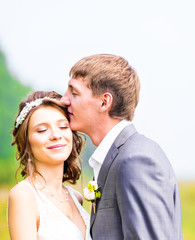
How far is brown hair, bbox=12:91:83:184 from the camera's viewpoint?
12.7ft

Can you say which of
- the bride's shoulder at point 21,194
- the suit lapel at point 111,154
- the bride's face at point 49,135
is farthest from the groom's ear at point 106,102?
the bride's shoulder at point 21,194

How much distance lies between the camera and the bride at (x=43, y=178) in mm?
3572

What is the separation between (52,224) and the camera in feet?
12.2

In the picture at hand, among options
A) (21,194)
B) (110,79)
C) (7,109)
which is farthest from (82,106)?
(7,109)

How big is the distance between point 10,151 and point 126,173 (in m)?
12.6

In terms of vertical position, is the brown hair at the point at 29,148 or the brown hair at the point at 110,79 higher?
the brown hair at the point at 110,79

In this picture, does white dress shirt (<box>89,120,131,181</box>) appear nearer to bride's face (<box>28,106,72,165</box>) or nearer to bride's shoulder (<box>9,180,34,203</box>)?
bride's face (<box>28,106,72,165</box>)

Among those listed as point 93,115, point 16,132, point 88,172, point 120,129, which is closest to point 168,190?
point 120,129

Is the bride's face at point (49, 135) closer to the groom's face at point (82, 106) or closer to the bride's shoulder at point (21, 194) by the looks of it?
the groom's face at point (82, 106)

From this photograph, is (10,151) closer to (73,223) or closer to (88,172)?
(88,172)

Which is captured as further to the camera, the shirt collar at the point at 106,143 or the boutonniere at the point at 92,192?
the shirt collar at the point at 106,143

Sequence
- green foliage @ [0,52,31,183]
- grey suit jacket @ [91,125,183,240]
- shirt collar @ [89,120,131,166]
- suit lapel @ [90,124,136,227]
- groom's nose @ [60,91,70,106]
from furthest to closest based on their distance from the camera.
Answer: green foliage @ [0,52,31,183]
groom's nose @ [60,91,70,106]
shirt collar @ [89,120,131,166]
suit lapel @ [90,124,136,227]
grey suit jacket @ [91,125,183,240]

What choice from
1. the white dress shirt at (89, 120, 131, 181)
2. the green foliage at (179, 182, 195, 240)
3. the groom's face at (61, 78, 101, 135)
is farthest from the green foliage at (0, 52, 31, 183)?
the white dress shirt at (89, 120, 131, 181)

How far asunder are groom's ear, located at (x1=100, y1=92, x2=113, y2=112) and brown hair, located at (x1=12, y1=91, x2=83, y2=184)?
39cm
